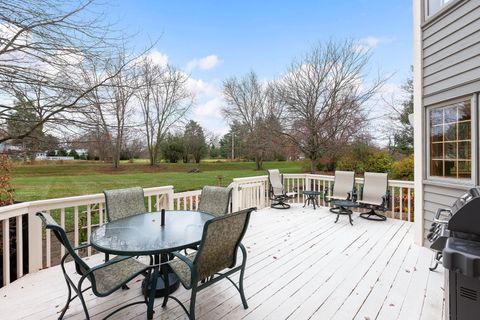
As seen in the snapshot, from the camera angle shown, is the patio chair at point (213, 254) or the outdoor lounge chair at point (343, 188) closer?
the patio chair at point (213, 254)

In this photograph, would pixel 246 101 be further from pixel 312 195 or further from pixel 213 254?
pixel 213 254

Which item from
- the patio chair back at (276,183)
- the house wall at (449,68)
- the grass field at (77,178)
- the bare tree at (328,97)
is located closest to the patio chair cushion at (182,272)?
the grass field at (77,178)

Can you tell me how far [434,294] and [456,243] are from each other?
1.73 meters

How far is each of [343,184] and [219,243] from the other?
5034mm

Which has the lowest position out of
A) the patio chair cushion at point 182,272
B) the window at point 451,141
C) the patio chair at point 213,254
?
the patio chair cushion at point 182,272

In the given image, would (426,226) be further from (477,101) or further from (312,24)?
(312,24)

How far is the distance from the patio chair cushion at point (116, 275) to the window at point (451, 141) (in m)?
4.08

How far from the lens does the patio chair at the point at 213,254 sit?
186 centimetres

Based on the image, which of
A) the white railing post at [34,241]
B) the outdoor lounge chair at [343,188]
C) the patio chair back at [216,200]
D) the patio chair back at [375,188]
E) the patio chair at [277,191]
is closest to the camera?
the white railing post at [34,241]

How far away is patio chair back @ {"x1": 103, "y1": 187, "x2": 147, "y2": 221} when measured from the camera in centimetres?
304

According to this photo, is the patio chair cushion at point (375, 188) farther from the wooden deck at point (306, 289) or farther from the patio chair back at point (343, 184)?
the wooden deck at point (306, 289)

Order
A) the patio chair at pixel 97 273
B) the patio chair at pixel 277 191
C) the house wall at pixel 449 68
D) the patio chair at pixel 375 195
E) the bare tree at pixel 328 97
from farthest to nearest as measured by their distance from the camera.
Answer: the bare tree at pixel 328 97
the patio chair at pixel 277 191
the patio chair at pixel 375 195
the house wall at pixel 449 68
the patio chair at pixel 97 273

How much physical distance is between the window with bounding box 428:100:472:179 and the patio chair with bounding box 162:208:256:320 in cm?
317

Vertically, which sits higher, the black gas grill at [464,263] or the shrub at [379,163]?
the shrub at [379,163]
